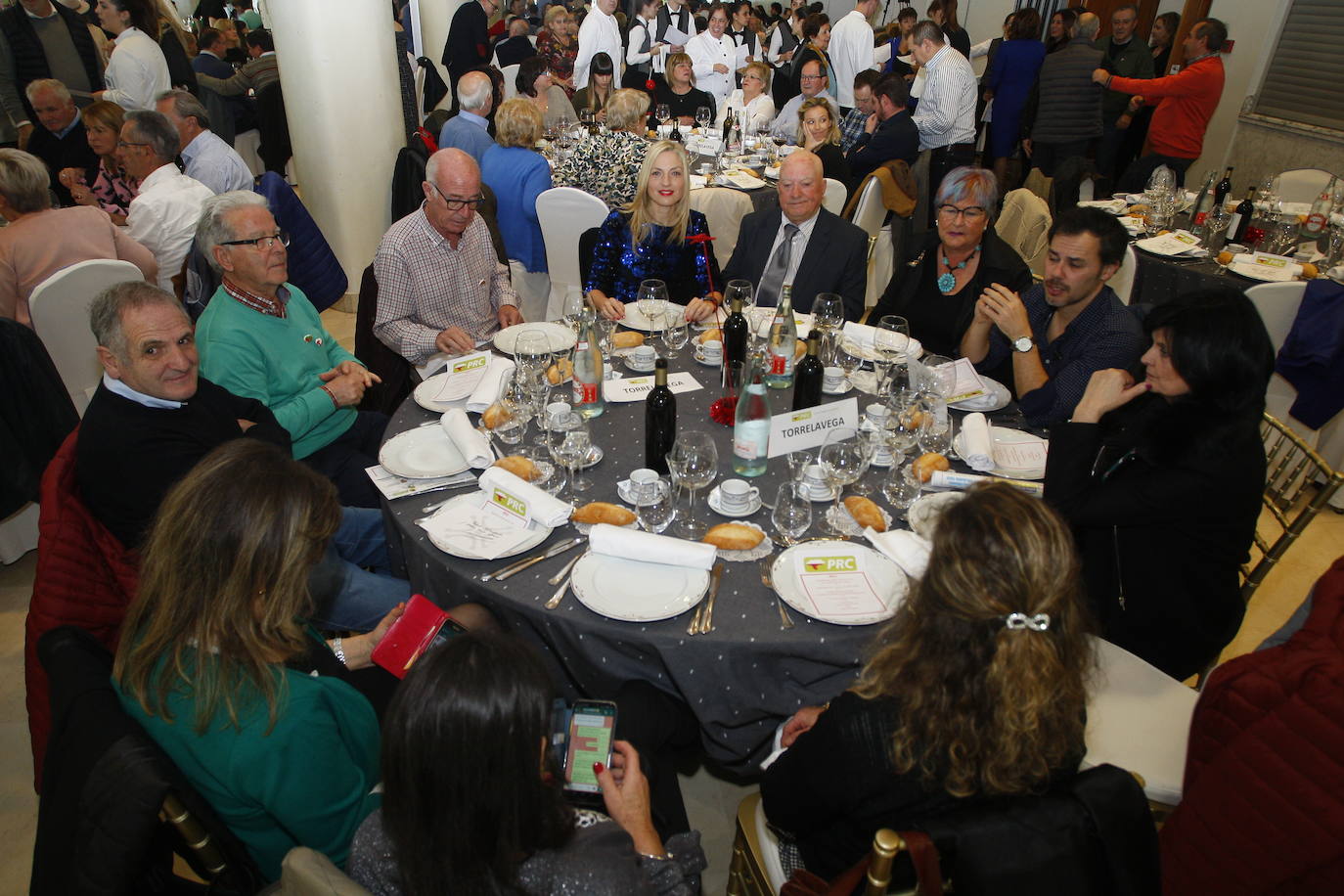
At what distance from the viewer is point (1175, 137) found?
6551mm

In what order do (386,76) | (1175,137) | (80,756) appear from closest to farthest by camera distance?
1. (80,756)
2. (386,76)
3. (1175,137)

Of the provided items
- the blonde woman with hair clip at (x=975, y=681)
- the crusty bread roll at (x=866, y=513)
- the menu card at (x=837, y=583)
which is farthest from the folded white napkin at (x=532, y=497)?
the blonde woman with hair clip at (x=975, y=681)

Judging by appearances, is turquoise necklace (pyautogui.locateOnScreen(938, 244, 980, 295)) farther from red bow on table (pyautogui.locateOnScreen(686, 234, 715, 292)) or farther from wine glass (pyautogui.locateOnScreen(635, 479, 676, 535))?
wine glass (pyautogui.locateOnScreen(635, 479, 676, 535))

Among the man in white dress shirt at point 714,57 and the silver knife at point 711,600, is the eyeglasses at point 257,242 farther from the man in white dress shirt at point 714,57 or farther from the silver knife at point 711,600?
the man in white dress shirt at point 714,57

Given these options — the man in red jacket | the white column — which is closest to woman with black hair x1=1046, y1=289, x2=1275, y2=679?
the white column

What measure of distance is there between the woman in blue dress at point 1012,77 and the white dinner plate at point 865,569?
6.98 metres

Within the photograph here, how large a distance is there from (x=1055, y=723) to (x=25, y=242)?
4548 mm

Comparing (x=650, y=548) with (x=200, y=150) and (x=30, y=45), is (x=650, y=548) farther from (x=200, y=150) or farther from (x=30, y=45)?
(x=30, y=45)

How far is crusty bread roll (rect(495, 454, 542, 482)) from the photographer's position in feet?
7.07

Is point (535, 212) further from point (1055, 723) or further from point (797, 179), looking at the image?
point (1055, 723)

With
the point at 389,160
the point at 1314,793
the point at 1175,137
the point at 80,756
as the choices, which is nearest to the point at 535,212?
the point at 389,160

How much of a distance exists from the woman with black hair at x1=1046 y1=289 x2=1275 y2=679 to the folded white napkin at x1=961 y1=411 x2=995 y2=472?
166 mm

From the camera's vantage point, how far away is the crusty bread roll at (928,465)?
218 cm

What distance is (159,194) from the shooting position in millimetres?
4234
